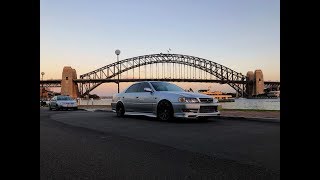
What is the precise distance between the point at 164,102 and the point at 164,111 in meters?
0.34

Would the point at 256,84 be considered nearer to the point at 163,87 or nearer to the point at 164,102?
the point at 163,87

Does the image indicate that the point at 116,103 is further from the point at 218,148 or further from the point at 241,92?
the point at 241,92

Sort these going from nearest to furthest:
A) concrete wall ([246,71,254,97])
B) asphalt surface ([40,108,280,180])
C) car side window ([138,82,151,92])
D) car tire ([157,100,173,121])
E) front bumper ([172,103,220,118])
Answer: asphalt surface ([40,108,280,180]), front bumper ([172,103,220,118]), car tire ([157,100,173,121]), car side window ([138,82,151,92]), concrete wall ([246,71,254,97])

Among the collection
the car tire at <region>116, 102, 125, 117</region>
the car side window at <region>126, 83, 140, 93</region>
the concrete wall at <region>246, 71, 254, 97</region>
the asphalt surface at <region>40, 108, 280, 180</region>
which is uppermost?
the concrete wall at <region>246, 71, 254, 97</region>

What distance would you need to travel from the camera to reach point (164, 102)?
12.6 m

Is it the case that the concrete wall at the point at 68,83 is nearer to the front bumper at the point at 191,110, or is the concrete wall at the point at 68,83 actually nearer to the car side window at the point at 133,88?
the car side window at the point at 133,88

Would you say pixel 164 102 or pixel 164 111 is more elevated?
pixel 164 102

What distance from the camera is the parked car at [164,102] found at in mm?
11992

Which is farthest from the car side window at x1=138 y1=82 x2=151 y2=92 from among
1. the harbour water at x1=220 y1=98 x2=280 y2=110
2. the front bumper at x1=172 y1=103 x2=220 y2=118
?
the harbour water at x1=220 y1=98 x2=280 y2=110

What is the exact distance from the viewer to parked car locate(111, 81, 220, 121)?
11992 mm

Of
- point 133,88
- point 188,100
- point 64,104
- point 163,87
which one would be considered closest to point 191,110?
point 188,100

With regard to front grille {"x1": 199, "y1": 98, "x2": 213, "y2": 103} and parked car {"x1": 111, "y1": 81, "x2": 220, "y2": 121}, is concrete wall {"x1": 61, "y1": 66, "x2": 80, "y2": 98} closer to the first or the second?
parked car {"x1": 111, "y1": 81, "x2": 220, "y2": 121}
